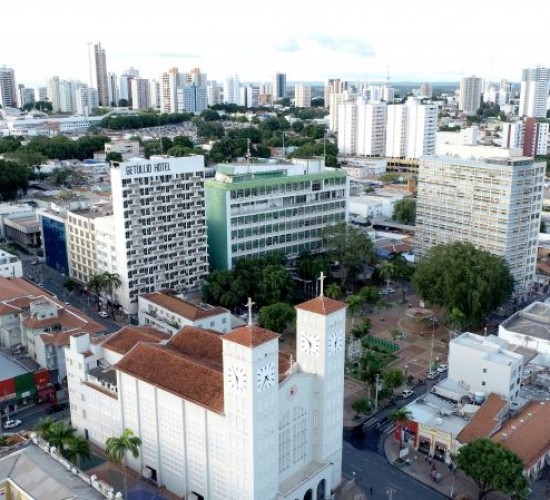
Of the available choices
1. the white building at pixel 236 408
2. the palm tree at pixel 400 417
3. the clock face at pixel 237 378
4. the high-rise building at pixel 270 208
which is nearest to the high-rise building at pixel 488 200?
the high-rise building at pixel 270 208

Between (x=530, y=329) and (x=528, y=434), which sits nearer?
(x=528, y=434)

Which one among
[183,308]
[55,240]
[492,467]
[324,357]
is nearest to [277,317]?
[183,308]

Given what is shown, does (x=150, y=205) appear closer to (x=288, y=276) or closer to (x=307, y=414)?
(x=288, y=276)

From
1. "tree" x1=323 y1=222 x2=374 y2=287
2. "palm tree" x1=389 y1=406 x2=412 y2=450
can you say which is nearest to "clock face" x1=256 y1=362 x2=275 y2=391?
"palm tree" x1=389 y1=406 x2=412 y2=450

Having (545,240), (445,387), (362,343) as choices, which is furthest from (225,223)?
(545,240)

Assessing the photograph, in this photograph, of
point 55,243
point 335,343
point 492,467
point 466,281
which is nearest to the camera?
point 492,467

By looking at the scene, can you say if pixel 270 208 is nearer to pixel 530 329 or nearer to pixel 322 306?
pixel 530 329
